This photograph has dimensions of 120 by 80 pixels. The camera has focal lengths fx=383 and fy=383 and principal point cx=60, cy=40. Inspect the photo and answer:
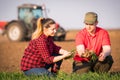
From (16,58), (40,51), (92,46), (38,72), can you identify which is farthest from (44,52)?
(16,58)

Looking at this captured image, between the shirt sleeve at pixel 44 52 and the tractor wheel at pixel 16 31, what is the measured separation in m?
14.0

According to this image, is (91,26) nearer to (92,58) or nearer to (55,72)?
(92,58)

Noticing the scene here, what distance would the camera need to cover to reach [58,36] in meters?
21.8

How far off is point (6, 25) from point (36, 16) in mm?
1869

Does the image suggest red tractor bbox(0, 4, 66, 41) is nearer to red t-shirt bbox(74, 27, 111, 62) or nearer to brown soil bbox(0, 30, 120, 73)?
brown soil bbox(0, 30, 120, 73)

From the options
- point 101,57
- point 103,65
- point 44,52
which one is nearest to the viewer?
point 44,52

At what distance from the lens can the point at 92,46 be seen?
290 inches

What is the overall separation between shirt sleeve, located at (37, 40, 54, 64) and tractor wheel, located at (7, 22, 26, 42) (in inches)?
552

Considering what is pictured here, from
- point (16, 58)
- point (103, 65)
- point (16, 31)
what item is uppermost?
point (103, 65)

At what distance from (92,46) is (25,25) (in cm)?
1427

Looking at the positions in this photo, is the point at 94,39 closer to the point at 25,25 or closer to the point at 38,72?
the point at 38,72

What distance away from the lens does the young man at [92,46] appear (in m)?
7.20

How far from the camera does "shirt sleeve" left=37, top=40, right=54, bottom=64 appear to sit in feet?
22.4

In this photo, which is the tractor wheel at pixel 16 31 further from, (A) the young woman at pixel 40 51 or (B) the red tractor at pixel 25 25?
(A) the young woman at pixel 40 51
